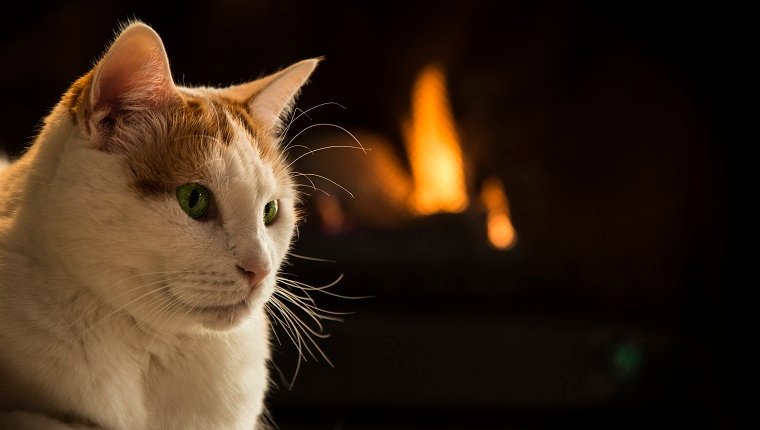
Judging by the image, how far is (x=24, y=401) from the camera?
0.54 m

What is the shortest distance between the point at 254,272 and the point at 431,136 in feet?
3.59

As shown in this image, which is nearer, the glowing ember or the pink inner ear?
the pink inner ear

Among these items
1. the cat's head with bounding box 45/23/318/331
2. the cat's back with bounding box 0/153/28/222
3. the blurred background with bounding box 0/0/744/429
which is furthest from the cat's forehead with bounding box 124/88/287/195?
the blurred background with bounding box 0/0/744/429

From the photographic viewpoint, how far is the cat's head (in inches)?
21.9

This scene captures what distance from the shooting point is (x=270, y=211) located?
684 mm

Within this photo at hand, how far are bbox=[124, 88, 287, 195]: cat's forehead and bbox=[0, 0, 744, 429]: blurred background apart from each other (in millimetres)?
841

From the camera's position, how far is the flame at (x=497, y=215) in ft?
5.23

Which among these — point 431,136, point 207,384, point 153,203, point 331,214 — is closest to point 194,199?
point 153,203

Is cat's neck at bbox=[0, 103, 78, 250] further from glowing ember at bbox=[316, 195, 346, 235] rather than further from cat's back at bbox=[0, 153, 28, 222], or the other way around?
glowing ember at bbox=[316, 195, 346, 235]

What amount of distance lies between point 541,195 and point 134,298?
123 cm

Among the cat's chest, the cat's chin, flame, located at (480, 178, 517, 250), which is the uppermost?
flame, located at (480, 178, 517, 250)

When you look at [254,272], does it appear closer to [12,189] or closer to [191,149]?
[191,149]

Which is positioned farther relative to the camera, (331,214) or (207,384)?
(331,214)

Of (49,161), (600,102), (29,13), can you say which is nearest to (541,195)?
(600,102)
